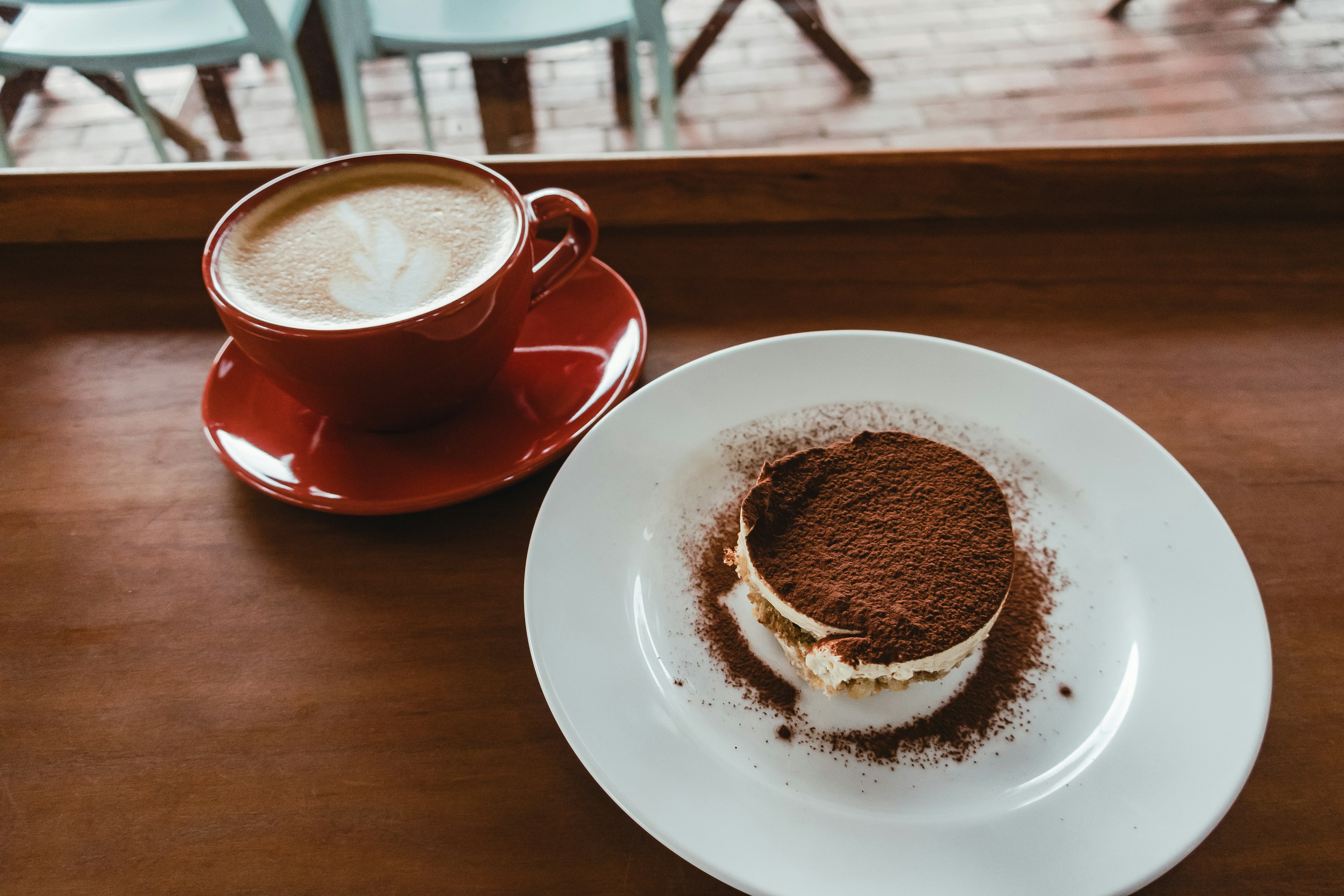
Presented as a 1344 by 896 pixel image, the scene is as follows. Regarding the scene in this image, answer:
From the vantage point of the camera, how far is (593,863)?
569mm

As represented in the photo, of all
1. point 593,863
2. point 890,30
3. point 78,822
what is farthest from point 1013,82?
point 78,822

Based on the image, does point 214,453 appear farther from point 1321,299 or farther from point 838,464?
point 1321,299

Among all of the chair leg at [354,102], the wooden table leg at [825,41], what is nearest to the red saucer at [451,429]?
the chair leg at [354,102]

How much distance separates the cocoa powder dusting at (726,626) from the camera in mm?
646

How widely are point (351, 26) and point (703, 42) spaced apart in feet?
2.37

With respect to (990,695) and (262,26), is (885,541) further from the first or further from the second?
(262,26)

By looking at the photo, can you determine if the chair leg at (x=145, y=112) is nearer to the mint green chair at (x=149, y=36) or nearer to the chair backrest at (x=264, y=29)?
the mint green chair at (x=149, y=36)

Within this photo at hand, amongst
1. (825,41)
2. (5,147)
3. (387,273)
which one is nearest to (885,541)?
(387,273)

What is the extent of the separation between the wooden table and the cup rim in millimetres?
174

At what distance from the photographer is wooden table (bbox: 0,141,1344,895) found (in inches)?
22.9

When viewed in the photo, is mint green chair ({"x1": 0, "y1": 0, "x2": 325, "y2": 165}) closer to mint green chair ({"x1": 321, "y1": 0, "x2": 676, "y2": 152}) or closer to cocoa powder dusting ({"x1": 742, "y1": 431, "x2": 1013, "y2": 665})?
mint green chair ({"x1": 321, "y1": 0, "x2": 676, "y2": 152})

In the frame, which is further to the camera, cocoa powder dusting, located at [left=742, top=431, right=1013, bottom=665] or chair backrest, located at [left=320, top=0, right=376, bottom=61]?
chair backrest, located at [left=320, top=0, right=376, bottom=61]

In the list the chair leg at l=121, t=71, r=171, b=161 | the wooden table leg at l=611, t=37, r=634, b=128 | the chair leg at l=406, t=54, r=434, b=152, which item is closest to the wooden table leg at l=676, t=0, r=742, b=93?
the wooden table leg at l=611, t=37, r=634, b=128

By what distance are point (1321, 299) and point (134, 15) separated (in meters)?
2.02
